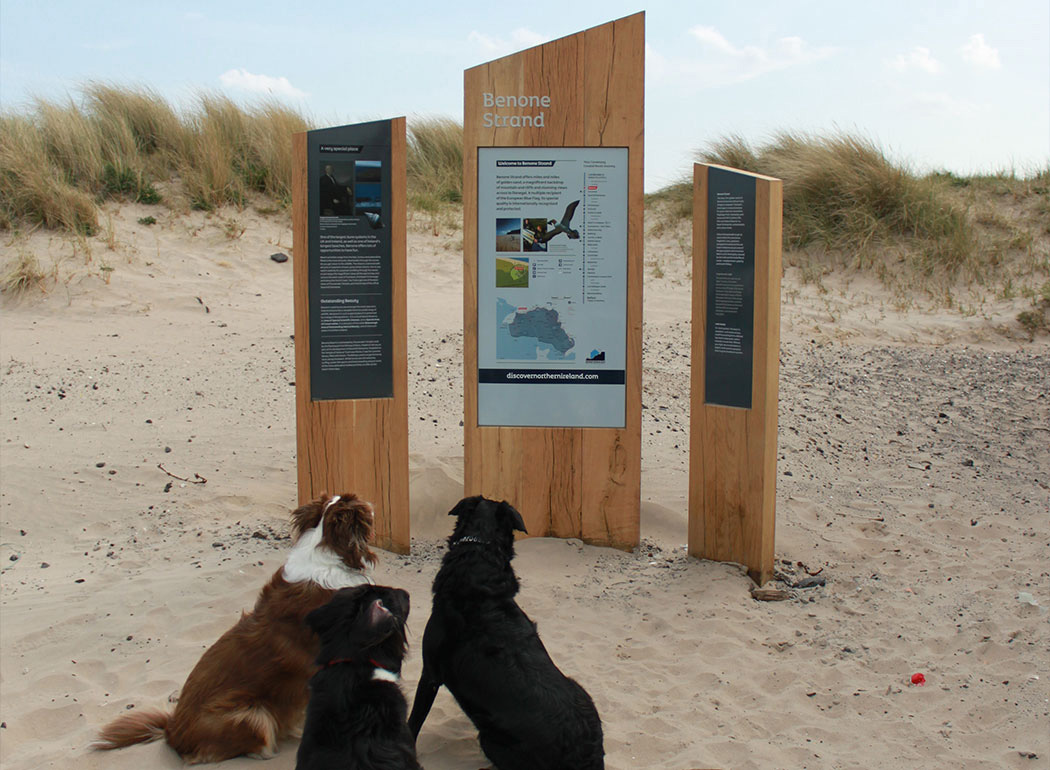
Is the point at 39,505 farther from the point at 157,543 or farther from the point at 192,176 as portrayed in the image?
the point at 192,176

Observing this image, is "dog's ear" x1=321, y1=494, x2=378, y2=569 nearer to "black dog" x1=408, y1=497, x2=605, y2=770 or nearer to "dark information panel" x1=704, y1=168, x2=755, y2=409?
"black dog" x1=408, y1=497, x2=605, y2=770

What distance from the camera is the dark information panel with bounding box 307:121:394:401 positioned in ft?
19.1

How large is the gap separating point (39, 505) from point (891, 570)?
19.8 ft

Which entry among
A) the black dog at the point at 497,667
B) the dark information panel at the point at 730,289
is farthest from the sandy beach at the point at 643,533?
the dark information panel at the point at 730,289

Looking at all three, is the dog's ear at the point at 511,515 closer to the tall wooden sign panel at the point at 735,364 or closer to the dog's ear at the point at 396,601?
the dog's ear at the point at 396,601

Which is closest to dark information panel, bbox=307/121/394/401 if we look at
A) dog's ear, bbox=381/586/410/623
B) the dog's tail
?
the dog's tail

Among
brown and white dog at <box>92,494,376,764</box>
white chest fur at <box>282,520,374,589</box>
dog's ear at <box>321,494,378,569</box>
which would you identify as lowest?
brown and white dog at <box>92,494,376,764</box>

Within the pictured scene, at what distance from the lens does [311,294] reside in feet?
19.2

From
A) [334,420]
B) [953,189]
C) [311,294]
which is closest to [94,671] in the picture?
[334,420]

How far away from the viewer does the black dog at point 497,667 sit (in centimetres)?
334

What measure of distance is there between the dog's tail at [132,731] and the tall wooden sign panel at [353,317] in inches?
84.6

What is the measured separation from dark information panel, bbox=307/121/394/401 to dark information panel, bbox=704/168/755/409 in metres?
2.05

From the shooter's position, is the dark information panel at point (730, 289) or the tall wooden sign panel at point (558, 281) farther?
the tall wooden sign panel at point (558, 281)

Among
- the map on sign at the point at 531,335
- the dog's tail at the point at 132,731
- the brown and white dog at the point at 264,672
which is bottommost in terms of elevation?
the dog's tail at the point at 132,731
